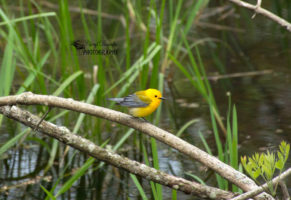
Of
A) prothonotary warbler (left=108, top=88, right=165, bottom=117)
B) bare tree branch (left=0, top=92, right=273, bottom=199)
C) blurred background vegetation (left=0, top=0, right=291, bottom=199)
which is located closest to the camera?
bare tree branch (left=0, top=92, right=273, bottom=199)

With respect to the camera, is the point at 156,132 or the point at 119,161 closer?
the point at 156,132

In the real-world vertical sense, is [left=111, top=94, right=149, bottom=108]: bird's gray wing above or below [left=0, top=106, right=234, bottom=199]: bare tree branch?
above

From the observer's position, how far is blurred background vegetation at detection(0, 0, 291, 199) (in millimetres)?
3789

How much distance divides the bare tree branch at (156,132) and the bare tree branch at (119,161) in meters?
0.10

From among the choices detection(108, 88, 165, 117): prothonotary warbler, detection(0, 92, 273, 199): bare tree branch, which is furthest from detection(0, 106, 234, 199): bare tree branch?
detection(108, 88, 165, 117): prothonotary warbler

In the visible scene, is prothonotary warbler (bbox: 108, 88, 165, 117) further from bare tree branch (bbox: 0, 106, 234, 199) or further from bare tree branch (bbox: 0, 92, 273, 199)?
bare tree branch (bbox: 0, 106, 234, 199)

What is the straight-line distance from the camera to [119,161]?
2.56 m

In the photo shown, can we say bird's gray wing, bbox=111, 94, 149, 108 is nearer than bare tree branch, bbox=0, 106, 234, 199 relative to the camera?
No

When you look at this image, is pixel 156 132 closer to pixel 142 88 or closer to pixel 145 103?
pixel 145 103

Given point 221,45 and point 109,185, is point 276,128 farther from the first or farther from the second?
point 221,45

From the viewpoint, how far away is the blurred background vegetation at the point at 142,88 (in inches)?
149

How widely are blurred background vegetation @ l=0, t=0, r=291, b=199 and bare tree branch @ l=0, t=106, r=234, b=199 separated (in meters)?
0.17

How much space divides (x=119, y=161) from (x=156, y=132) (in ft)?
0.96

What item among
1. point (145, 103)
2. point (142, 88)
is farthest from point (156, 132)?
point (142, 88)
